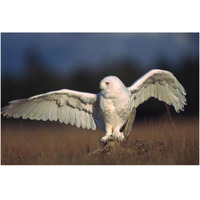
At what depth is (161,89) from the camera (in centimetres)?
556

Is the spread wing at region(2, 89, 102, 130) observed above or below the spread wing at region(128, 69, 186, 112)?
below

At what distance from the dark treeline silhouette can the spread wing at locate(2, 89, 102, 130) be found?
6.74m

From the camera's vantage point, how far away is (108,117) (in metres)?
5.01

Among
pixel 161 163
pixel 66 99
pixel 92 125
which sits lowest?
pixel 161 163

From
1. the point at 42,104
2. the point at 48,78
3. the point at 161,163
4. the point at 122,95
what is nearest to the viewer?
the point at 161,163

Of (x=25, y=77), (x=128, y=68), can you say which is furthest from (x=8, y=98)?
(x=128, y=68)

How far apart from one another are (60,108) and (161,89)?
141cm

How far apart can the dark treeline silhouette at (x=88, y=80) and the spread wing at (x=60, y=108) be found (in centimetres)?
674

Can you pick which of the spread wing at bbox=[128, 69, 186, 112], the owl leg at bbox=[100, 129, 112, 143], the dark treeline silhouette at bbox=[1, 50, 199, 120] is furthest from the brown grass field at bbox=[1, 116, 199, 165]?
the dark treeline silhouette at bbox=[1, 50, 199, 120]

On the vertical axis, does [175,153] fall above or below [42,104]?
below

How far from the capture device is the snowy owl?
493cm

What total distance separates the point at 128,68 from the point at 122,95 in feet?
30.0

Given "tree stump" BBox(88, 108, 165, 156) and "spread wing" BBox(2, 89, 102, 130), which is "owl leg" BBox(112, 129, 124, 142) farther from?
"spread wing" BBox(2, 89, 102, 130)

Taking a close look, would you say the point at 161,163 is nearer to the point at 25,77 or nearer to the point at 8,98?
the point at 8,98
